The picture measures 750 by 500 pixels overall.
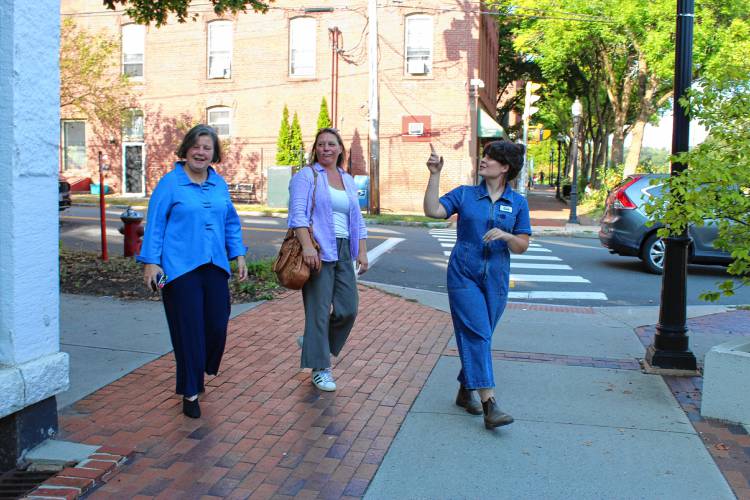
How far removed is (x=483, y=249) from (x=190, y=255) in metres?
1.82

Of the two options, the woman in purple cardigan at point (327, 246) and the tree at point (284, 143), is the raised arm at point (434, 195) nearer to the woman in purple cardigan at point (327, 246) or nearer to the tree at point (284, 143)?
the woman in purple cardigan at point (327, 246)

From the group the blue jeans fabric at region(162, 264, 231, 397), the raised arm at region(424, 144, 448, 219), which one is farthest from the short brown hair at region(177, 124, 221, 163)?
the raised arm at region(424, 144, 448, 219)

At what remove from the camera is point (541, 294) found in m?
10.6

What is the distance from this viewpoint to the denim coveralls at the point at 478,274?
15.4ft

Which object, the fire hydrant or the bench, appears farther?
the bench

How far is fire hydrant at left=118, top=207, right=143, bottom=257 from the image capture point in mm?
11297

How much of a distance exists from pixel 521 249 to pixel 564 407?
1.19 meters

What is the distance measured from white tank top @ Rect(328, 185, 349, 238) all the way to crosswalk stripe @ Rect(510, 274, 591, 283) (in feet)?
22.4

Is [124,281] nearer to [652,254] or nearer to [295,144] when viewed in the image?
[652,254]

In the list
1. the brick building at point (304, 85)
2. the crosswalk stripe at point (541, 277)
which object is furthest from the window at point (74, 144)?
the crosswalk stripe at point (541, 277)

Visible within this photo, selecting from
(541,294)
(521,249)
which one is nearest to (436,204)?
(521,249)

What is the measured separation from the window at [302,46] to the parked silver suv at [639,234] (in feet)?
60.1

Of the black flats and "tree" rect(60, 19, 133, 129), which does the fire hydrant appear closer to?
the black flats

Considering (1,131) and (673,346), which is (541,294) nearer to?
(673,346)
